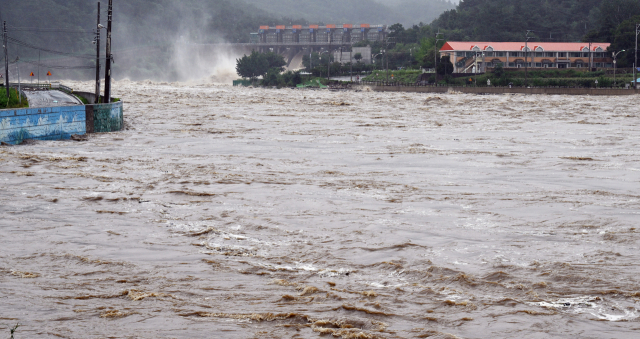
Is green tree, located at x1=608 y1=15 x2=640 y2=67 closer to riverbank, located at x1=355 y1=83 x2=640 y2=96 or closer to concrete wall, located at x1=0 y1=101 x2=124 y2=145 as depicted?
riverbank, located at x1=355 y1=83 x2=640 y2=96

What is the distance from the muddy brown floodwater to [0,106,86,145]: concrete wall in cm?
229

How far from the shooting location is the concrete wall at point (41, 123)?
2461 centimetres

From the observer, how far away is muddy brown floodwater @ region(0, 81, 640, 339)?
24.5 feet

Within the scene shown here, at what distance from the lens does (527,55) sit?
398 ft

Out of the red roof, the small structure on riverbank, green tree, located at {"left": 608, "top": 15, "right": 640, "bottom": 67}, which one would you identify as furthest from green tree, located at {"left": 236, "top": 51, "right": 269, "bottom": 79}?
the small structure on riverbank

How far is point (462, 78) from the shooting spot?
110 m

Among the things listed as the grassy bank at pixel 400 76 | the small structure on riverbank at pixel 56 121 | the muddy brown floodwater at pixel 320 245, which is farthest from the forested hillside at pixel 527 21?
the muddy brown floodwater at pixel 320 245

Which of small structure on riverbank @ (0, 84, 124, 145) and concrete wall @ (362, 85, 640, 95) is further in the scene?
concrete wall @ (362, 85, 640, 95)

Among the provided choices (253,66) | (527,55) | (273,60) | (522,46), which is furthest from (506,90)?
(273,60)

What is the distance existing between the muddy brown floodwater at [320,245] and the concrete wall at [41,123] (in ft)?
7.50

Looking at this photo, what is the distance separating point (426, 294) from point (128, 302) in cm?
362

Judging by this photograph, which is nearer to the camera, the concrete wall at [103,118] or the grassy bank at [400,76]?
the concrete wall at [103,118]

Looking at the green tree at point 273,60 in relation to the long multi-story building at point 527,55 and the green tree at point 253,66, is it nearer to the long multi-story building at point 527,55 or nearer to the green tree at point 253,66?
the green tree at point 253,66

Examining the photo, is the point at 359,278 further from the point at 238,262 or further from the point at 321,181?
the point at 321,181
